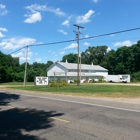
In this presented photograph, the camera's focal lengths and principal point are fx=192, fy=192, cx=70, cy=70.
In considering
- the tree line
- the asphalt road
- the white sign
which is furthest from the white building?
the asphalt road

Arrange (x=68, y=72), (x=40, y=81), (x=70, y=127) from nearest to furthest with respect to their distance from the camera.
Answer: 1. (x=70, y=127)
2. (x=40, y=81)
3. (x=68, y=72)

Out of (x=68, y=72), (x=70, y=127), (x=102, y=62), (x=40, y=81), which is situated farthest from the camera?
(x=102, y=62)

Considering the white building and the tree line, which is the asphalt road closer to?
the white building

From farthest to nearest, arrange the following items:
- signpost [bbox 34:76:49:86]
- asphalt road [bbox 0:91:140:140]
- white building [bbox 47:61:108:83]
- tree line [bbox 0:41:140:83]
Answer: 1. tree line [bbox 0:41:140:83]
2. white building [bbox 47:61:108:83]
3. signpost [bbox 34:76:49:86]
4. asphalt road [bbox 0:91:140:140]

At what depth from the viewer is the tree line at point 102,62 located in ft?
211

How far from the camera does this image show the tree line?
64.3 meters

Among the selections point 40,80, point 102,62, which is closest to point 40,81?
point 40,80

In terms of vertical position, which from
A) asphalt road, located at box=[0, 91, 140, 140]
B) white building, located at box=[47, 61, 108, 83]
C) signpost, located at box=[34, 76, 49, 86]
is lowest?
asphalt road, located at box=[0, 91, 140, 140]

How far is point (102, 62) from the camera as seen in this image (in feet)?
326

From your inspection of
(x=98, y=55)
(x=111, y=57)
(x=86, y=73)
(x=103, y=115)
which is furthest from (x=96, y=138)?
(x=98, y=55)

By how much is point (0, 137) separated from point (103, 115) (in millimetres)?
4214

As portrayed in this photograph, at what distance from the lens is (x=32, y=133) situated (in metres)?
5.59

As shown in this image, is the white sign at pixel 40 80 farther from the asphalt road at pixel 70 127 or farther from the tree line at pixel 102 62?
the tree line at pixel 102 62

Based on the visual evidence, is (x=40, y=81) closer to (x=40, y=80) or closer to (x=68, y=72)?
(x=40, y=80)
